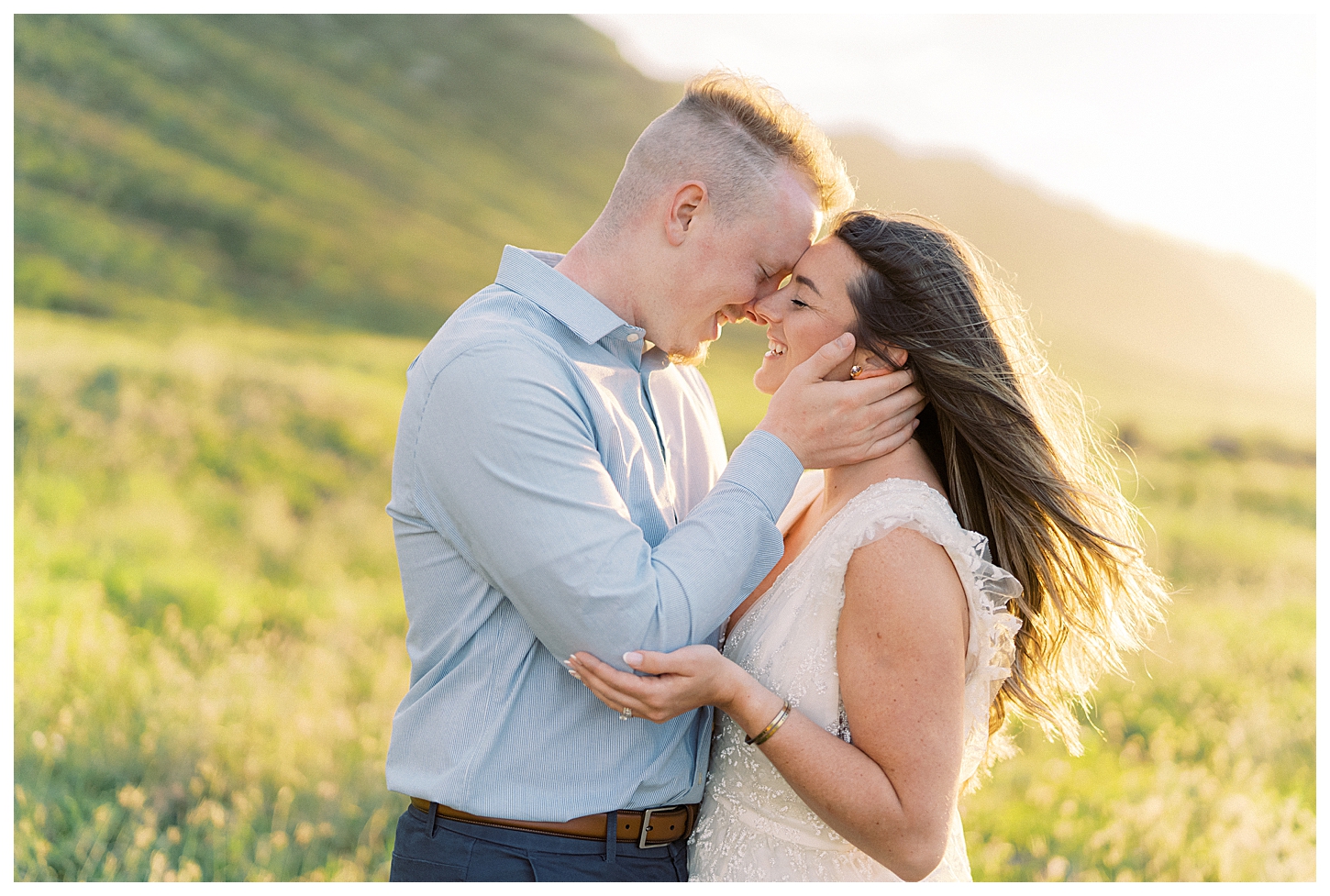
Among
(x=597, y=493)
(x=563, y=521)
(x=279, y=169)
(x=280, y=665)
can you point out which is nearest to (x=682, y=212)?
(x=597, y=493)

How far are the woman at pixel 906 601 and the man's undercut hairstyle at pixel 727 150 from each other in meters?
0.29

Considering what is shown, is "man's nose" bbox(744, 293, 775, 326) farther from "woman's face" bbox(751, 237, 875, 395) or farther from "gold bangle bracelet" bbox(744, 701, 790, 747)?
"gold bangle bracelet" bbox(744, 701, 790, 747)

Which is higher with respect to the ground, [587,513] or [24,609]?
[587,513]

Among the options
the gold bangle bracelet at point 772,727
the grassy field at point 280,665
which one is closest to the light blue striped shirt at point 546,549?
the gold bangle bracelet at point 772,727

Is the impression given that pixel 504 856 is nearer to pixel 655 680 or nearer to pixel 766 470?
pixel 655 680

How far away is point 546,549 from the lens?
7.43ft

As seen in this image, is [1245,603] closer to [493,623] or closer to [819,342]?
[819,342]

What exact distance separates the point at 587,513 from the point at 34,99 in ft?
104

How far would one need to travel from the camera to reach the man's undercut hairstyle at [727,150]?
3.01m

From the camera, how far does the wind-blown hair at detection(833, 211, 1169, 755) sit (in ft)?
9.68

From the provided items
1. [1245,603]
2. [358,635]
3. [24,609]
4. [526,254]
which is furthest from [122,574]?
[1245,603]

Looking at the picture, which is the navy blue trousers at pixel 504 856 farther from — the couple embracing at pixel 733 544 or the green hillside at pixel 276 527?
the green hillside at pixel 276 527

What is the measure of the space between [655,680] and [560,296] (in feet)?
4.04

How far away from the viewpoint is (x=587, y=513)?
2.29 m
